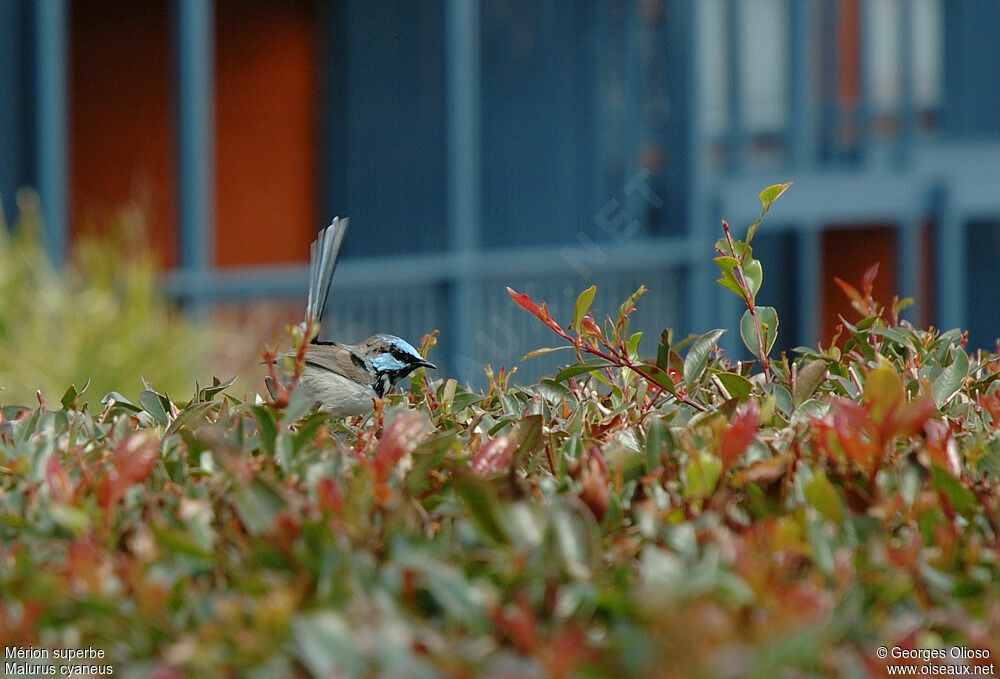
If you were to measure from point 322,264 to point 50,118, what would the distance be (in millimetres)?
4336

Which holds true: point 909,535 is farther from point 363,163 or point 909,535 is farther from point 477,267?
point 363,163

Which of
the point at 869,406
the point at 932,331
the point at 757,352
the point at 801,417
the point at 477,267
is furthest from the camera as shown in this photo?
the point at 477,267

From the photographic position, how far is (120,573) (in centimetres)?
132

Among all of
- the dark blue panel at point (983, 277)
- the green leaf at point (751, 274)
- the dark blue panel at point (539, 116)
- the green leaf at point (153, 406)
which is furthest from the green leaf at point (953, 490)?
the dark blue panel at point (983, 277)

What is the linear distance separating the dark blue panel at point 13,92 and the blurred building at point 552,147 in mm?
1380

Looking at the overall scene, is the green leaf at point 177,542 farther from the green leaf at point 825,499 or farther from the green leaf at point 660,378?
the green leaf at point 660,378

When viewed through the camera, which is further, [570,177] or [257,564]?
[570,177]

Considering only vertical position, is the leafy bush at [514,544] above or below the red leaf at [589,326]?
below

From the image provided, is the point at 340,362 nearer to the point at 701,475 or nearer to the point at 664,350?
the point at 664,350

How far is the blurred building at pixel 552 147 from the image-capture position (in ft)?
29.1

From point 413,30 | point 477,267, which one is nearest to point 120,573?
point 477,267

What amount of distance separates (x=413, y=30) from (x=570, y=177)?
5.88ft

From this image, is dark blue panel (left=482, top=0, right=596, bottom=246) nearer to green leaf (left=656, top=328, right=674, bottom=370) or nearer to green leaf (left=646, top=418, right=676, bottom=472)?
green leaf (left=656, top=328, right=674, bottom=370)

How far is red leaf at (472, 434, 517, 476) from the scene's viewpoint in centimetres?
159
